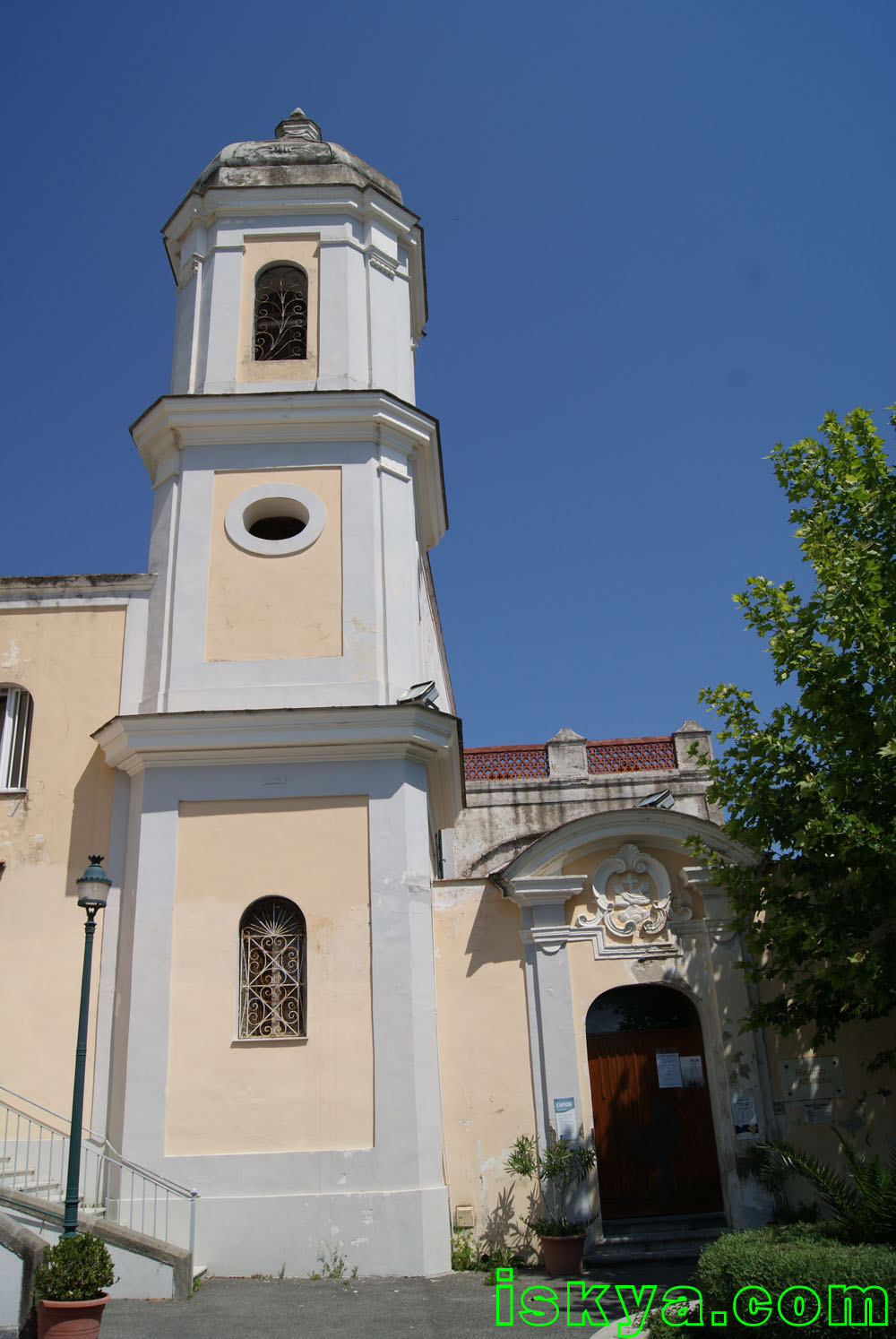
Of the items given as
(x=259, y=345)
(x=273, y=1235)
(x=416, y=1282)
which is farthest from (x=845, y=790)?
(x=259, y=345)

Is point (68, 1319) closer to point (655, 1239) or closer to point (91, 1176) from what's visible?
point (91, 1176)

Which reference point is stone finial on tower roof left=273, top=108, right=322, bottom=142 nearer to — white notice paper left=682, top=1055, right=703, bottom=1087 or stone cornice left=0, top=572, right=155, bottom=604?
stone cornice left=0, top=572, right=155, bottom=604

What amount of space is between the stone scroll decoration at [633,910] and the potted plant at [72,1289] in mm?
6580

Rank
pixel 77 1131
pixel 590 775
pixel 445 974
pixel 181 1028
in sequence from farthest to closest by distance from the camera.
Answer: pixel 590 775 → pixel 445 974 → pixel 181 1028 → pixel 77 1131

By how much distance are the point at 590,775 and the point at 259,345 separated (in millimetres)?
10988

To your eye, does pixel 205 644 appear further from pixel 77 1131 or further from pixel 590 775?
pixel 590 775

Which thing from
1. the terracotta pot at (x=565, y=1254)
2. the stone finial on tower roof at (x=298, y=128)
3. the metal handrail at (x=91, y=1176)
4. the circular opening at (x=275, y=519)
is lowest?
the terracotta pot at (x=565, y=1254)

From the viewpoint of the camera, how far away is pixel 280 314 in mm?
16359

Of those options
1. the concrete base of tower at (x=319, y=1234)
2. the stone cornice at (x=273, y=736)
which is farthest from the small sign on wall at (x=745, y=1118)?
the stone cornice at (x=273, y=736)

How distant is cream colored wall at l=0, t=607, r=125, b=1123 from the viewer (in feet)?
40.7

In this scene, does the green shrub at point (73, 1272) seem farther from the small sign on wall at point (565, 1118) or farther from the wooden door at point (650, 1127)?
the wooden door at point (650, 1127)

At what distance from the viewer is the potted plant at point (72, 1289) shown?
334 inches

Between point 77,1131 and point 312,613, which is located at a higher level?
point 312,613

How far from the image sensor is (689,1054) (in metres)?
13.6
